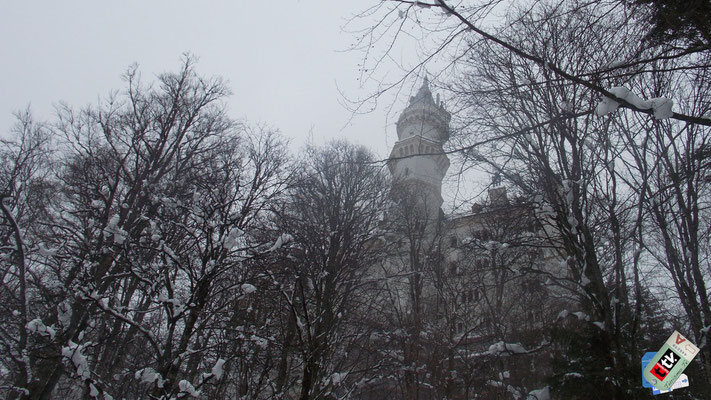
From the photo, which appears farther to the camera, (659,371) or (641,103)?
(659,371)

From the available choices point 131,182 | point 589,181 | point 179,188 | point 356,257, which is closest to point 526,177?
point 589,181

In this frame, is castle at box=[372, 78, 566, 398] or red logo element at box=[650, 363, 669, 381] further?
castle at box=[372, 78, 566, 398]

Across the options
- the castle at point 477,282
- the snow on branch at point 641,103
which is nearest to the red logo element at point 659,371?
the castle at point 477,282

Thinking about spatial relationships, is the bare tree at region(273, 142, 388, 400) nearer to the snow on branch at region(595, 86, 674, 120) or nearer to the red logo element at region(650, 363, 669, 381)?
the red logo element at region(650, 363, 669, 381)

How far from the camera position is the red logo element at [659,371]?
584 cm

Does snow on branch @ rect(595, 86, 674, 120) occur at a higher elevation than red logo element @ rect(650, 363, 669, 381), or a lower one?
higher

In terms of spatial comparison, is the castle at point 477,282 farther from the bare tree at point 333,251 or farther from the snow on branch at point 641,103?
the snow on branch at point 641,103

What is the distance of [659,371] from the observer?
5965 millimetres

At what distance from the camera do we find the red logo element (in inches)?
A: 230

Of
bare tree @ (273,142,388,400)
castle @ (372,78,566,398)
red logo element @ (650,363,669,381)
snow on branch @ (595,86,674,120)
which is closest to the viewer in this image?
snow on branch @ (595,86,674,120)

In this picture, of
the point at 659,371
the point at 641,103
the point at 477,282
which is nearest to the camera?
the point at 641,103

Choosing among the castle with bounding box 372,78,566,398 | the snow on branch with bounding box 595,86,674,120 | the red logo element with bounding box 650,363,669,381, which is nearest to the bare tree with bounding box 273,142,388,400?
the castle with bounding box 372,78,566,398

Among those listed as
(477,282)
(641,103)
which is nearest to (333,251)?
(477,282)

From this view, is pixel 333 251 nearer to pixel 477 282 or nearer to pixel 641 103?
pixel 477 282
